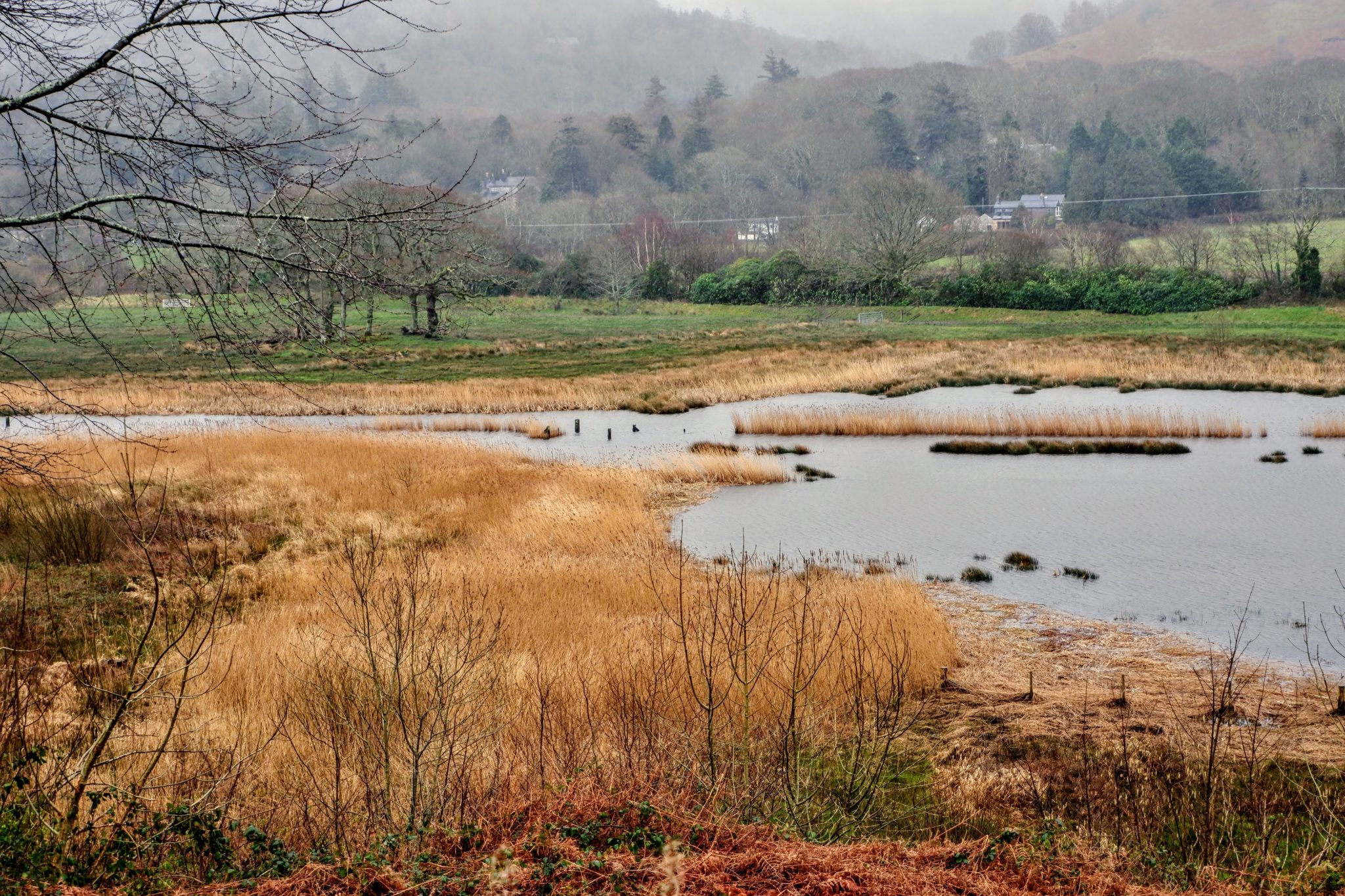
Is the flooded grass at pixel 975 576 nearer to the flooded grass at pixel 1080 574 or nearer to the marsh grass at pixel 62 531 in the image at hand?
the flooded grass at pixel 1080 574

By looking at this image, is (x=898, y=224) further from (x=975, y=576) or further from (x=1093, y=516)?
(x=975, y=576)

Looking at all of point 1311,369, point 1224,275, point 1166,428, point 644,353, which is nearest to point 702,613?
point 1166,428

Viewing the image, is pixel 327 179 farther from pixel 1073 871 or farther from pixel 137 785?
pixel 1073 871

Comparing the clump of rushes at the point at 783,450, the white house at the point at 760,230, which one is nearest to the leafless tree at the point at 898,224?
the white house at the point at 760,230

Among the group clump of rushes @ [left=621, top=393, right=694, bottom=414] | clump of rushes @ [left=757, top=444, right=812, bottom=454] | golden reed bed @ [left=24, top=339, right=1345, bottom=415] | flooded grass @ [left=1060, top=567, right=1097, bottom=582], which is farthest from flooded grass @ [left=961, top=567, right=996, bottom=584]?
golden reed bed @ [left=24, top=339, right=1345, bottom=415]

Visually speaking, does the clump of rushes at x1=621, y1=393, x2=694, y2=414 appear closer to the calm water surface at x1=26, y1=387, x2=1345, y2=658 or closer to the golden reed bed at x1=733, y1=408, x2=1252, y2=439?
the calm water surface at x1=26, y1=387, x2=1345, y2=658

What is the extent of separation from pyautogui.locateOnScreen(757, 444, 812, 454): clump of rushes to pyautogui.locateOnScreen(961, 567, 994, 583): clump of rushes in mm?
10270

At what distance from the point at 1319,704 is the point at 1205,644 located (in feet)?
7.70

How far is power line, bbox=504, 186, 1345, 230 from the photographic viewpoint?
85231 millimetres

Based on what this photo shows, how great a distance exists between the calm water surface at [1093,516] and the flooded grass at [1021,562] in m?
0.15

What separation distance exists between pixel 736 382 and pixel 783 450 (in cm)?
1042

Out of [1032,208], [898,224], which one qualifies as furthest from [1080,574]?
[1032,208]

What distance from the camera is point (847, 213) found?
A: 262 feet

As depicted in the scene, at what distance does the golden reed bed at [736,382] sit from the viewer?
33250 mm
